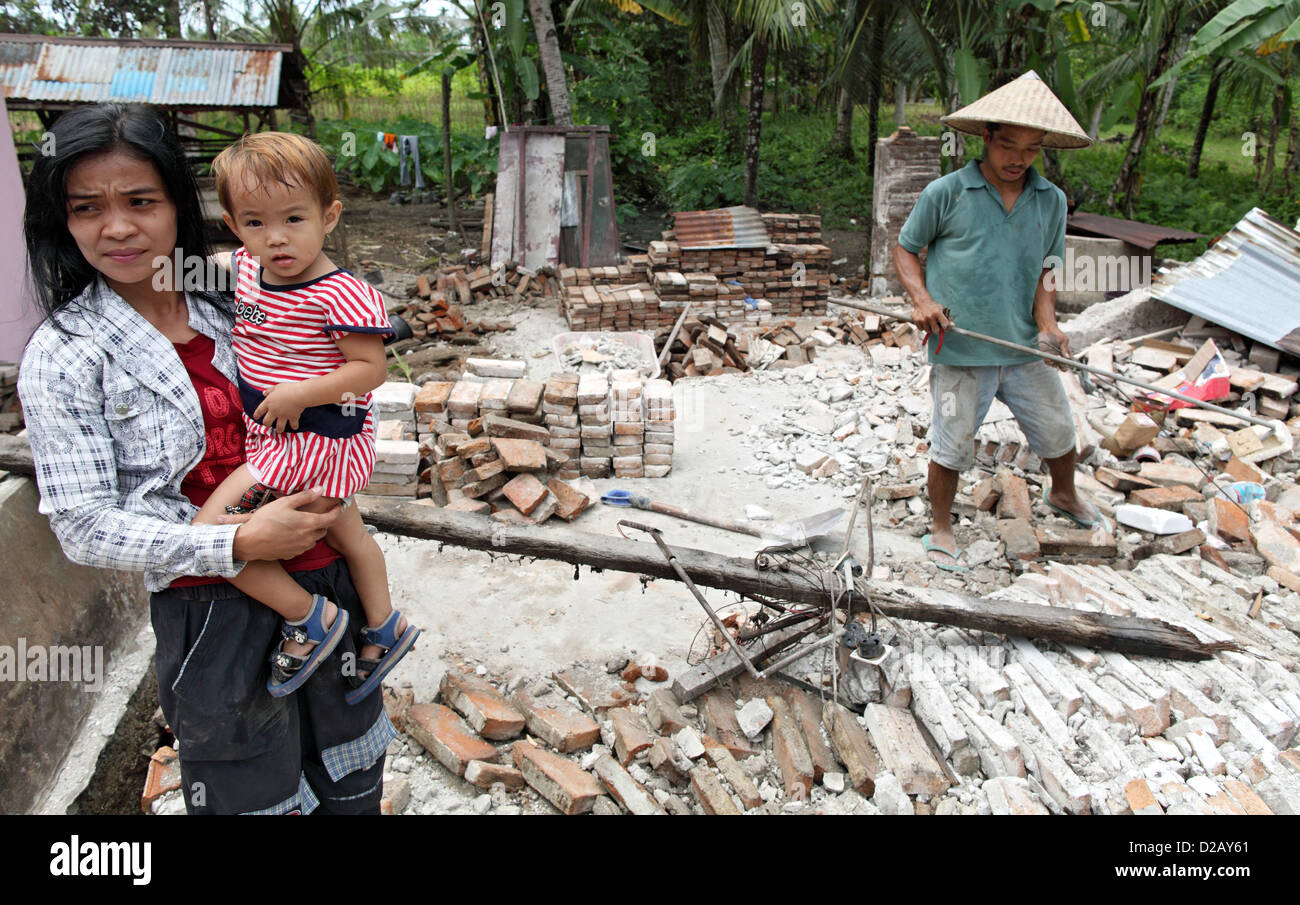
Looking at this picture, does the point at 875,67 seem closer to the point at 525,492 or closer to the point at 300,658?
the point at 525,492

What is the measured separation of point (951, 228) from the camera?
13.6 ft

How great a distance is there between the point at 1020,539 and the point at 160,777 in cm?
416

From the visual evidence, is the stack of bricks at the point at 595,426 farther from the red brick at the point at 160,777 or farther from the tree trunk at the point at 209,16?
the tree trunk at the point at 209,16

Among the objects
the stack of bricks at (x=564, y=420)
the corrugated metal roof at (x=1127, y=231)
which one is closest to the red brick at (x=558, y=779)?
the stack of bricks at (x=564, y=420)

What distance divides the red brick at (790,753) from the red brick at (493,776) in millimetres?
935

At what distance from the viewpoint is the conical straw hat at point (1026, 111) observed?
3.85 meters

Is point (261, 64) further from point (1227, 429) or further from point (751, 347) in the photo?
point (1227, 429)

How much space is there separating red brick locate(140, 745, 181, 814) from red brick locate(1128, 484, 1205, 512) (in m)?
5.13

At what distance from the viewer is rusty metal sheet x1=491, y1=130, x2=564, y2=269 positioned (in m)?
11.1

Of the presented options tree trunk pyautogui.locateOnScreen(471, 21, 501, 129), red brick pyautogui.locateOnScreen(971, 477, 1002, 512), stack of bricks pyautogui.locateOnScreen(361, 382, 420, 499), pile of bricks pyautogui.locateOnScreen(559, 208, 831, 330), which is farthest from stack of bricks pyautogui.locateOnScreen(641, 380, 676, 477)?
tree trunk pyautogui.locateOnScreen(471, 21, 501, 129)

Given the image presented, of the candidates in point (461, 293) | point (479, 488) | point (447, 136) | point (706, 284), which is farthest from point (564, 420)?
point (447, 136)

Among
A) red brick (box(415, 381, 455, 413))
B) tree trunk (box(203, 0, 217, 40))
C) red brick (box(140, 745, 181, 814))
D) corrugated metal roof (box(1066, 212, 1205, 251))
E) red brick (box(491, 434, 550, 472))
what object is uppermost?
tree trunk (box(203, 0, 217, 40))

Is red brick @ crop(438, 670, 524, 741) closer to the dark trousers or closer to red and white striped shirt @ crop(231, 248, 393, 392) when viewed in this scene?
the dark trousers

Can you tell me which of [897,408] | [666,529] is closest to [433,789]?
[666,529]
